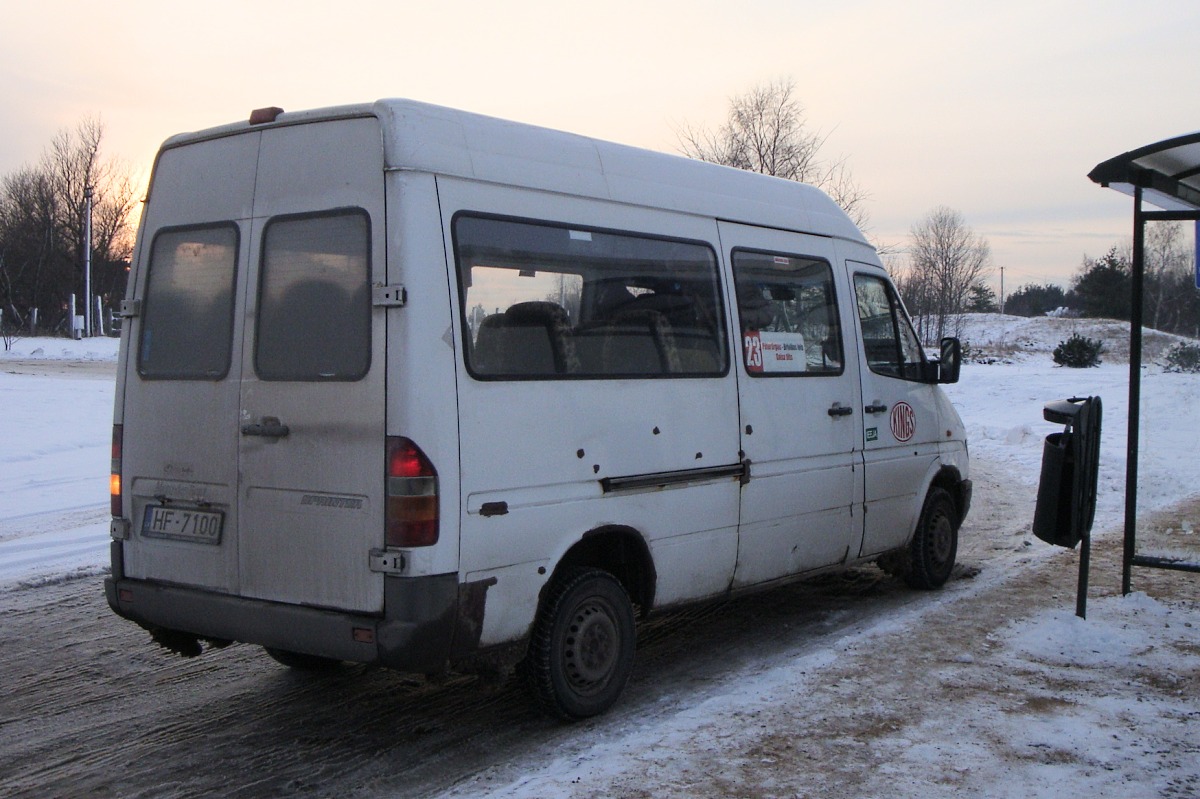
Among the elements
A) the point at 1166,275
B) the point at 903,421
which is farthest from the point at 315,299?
the point at 1166,275

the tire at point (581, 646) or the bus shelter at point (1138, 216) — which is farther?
the bus shelter at point (1138, 216)

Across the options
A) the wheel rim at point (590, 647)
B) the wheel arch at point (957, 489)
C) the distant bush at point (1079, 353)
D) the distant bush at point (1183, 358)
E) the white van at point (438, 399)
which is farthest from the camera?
the distant bush at point (1079, 353)

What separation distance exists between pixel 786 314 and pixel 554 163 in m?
2.03

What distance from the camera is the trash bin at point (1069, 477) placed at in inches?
258

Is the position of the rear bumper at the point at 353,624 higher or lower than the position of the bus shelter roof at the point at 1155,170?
lower

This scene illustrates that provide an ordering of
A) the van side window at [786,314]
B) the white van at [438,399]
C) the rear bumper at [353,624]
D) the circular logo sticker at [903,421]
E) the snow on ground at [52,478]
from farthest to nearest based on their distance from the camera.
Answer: the snow on ground at [52,478], the circular logo sticker at [903,421], the van side window at [786,314], the white van at [438,399], the rear bumper at [353,624]

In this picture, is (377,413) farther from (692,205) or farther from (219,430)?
(692,205)

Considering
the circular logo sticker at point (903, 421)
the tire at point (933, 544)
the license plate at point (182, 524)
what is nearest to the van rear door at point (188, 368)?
the license plate at point (182, 524)

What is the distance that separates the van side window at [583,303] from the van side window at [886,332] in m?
1.70

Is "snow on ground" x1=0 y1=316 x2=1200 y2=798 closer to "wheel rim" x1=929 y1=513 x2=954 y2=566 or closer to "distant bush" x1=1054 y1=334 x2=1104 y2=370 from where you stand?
"wheel rim" x1=929 y1=513 x2=954 y2=566

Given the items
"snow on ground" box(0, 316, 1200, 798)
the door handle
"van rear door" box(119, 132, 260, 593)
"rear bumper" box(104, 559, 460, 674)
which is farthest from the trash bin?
"van rear door" box(119, 132, 260, 593)

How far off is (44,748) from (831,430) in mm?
4626

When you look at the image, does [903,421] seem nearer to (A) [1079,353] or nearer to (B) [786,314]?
(B) [786,314]

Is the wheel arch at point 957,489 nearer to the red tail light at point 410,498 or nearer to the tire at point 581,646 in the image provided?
the tire at point 581,646
